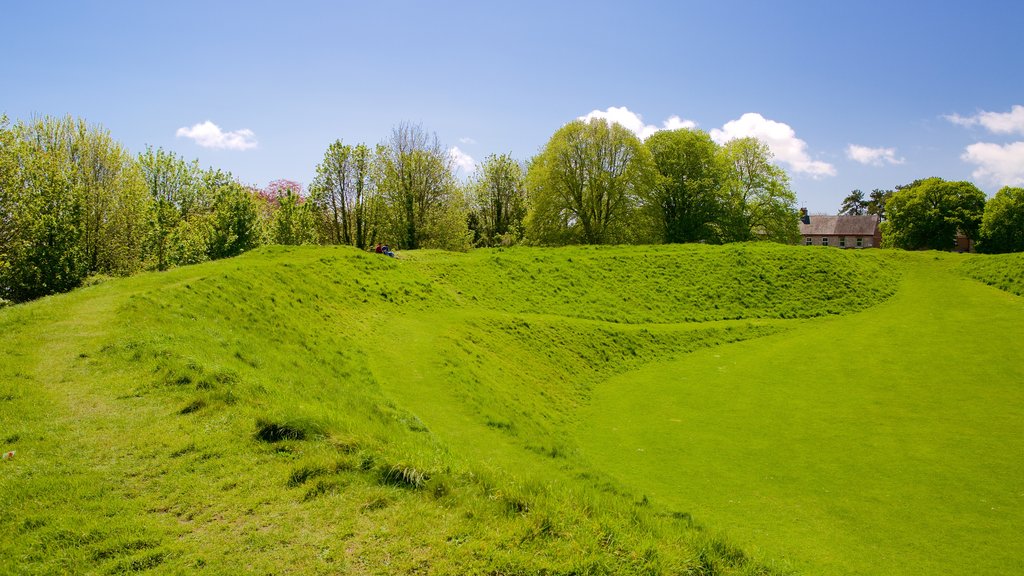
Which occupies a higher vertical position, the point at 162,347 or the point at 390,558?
the point at 162,347

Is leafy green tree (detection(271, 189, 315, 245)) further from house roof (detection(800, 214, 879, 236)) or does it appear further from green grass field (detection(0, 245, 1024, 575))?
house roof (detection(800, 214, 879, 236))

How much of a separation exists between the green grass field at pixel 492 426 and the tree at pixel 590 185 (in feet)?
86.1

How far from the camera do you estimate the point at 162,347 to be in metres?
12.5

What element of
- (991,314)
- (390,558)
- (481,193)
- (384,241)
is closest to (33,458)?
(390,558)

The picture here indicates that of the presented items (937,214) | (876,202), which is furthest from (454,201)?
(876,202)

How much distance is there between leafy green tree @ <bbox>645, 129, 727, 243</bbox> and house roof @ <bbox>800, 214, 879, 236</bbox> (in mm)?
50476

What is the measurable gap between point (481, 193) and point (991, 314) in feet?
184

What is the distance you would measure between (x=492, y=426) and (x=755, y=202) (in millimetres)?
54411

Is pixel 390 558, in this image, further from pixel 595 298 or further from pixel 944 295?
pixel 944 295

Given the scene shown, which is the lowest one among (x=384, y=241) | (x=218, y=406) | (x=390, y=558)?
(x=390, y=558)

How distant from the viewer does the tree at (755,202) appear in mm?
57562

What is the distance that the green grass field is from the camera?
6344 mm

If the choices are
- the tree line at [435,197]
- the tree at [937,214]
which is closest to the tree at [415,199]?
the tree line at [435,197]

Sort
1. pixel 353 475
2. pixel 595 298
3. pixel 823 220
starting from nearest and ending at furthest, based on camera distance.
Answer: pixel 353 475 → pixel 595 298 → pixel 823 220
